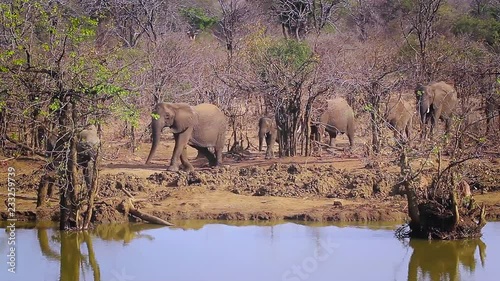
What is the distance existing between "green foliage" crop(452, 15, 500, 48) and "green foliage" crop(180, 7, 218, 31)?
1022 cm

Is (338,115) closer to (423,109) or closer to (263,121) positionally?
(263,121)

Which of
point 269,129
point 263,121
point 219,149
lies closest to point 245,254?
point 219,149

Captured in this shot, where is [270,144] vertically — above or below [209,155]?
above

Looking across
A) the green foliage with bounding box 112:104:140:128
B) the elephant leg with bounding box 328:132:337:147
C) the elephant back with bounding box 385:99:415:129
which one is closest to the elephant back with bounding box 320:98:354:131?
the elephant leg with bounding box 328:132:337:147

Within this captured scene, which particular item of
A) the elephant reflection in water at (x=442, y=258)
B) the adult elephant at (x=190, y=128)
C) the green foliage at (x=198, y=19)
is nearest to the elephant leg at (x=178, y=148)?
the adult elephant at (x=190, y=128)

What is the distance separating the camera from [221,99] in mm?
22219

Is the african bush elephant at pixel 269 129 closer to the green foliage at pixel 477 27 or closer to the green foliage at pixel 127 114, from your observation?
the green foliage at pixel 127 114

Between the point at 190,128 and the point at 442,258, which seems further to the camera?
the point at 190,128

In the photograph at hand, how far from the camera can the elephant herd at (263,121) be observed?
1827 cm

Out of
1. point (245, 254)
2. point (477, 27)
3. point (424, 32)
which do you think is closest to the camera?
point (245, 254)

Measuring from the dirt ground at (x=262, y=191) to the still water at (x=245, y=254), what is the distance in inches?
17.9

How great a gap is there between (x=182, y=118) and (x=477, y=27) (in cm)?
1937

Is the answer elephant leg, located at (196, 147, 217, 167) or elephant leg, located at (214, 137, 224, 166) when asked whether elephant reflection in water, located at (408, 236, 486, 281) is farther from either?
elephant leg, located at (196, 147, 217, 167)

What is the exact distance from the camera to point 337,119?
2106cm
